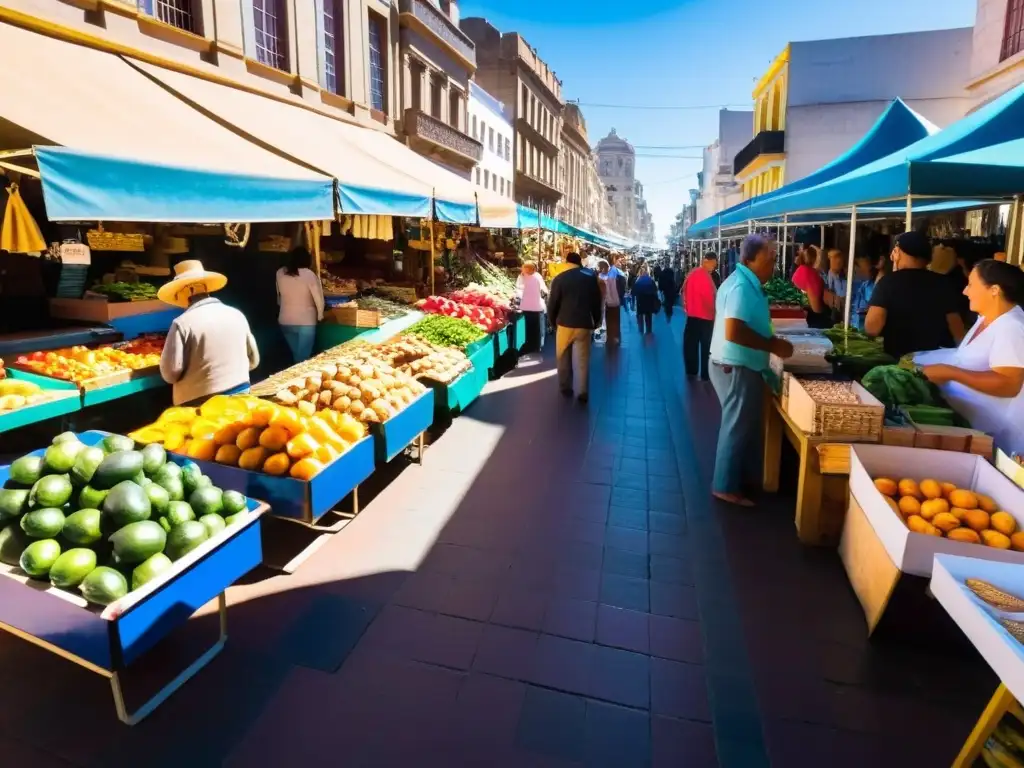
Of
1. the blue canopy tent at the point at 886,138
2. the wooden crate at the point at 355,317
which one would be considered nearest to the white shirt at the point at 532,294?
the wooden crate at the point at 355,317

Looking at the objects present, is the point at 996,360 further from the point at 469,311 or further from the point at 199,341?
the point at 469,311

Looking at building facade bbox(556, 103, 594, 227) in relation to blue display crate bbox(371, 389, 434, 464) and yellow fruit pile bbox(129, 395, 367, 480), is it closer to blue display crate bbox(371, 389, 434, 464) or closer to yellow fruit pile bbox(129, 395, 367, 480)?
blue display crate bbox(371, 389, 434, 464)

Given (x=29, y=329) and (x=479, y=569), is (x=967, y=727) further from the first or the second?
(x=29, y=329)

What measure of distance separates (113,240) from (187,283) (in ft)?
10.1

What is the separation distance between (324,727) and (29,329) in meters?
6.09

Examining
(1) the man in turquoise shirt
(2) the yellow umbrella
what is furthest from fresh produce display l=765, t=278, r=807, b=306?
(2) the yellow umbrella

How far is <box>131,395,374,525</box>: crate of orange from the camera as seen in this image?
12.5ft

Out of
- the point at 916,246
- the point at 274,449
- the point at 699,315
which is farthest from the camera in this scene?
the point at 699,315

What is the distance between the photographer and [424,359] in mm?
6832

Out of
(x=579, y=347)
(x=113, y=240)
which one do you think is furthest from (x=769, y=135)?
(x=113, y=240)

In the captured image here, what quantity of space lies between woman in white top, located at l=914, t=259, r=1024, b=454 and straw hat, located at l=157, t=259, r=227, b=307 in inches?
191

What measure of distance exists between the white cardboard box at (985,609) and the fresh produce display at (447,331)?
6219 mm

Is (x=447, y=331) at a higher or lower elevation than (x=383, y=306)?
lower

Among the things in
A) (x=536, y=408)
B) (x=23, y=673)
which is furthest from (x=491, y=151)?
(x=23, y=673)
